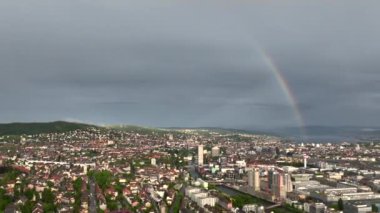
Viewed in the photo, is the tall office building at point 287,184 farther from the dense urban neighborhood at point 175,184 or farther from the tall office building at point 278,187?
the tall office building at point 278,187

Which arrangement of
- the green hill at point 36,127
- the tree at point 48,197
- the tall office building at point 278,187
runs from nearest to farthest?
the tree at point 48,197, the tall office building at point 278,187, the green hill at point 36,127

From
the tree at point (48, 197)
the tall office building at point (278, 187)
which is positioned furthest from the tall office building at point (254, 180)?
the tree at point (48, 197)

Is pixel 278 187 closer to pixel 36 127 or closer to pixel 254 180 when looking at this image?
pixel 254 180

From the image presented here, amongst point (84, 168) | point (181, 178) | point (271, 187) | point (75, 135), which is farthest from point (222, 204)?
point (75, 135)

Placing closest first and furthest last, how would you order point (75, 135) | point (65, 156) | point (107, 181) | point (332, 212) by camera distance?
point (332, 212)
point (107, 181)
point (65, 156)
point (75, 135)

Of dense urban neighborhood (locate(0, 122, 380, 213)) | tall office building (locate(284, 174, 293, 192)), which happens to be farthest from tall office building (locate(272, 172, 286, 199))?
tall office building (locate(284, 174, 293, 192))

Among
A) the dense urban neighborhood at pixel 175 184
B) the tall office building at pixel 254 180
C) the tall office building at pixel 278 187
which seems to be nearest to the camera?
the dense urban neighborhood at pixel 175 184

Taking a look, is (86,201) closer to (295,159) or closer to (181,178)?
(181,178)

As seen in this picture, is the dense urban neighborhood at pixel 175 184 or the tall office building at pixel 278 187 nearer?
the dense urban neighborhood at pixel 175 184
